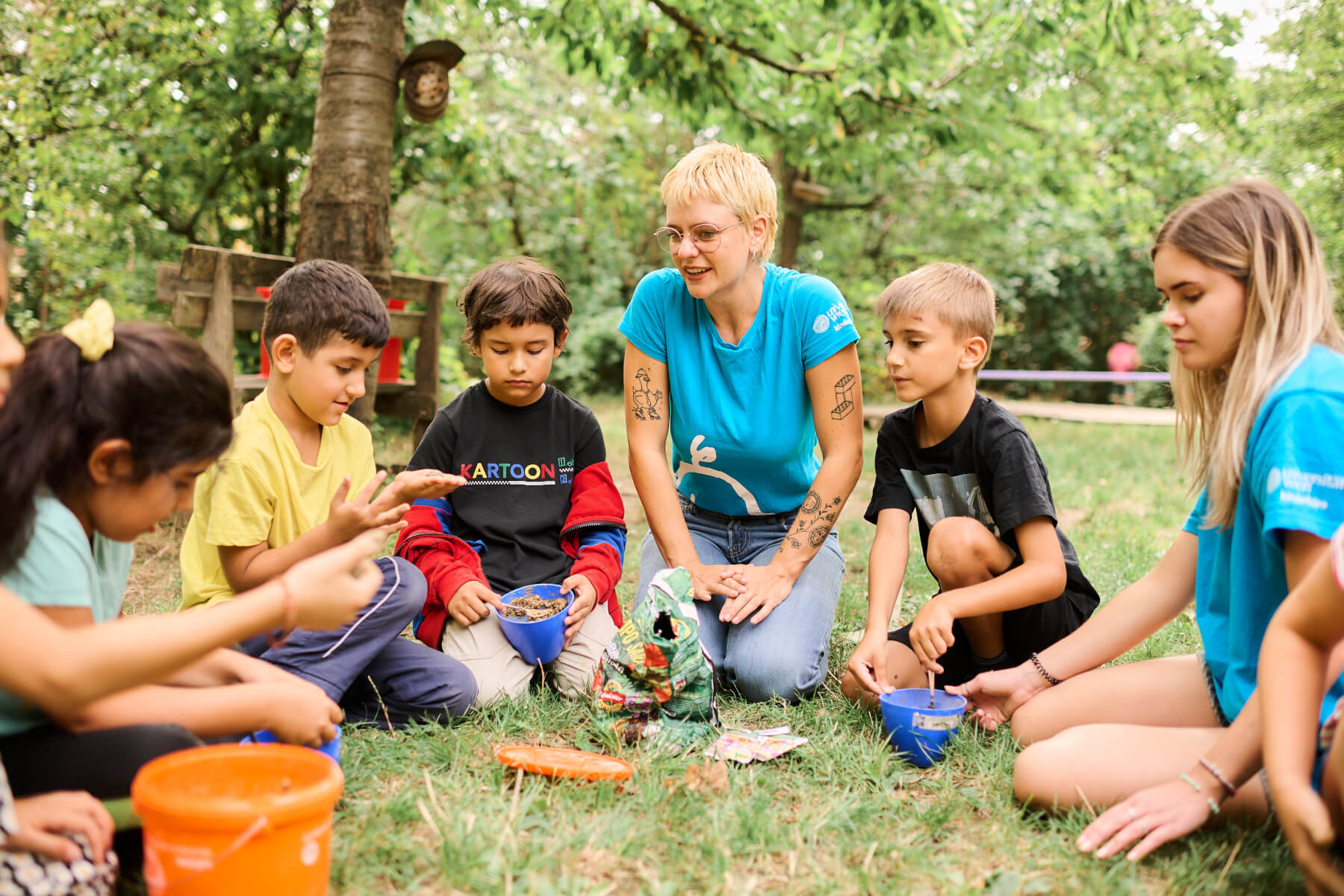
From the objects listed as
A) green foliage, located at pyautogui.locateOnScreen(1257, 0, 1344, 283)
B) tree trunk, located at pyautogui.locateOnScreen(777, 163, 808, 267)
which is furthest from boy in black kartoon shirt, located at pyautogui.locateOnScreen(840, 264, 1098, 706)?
green foliage, located at pyautogui.locateOnScreen(1257, 0, 1344, 283)

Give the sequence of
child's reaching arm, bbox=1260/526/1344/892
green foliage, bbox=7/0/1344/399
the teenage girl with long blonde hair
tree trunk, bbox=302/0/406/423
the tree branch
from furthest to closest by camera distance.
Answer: green foliage, bbox=7/0/1344/399 < the tree branch < tree trunk, bbox=302/0/406/423 < the teenage girl with long blonde hair < child's reaching arm, bbox=1260/526/1344/892

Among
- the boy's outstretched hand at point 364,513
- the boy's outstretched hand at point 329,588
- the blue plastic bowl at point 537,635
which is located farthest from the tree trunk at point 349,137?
the boy's outstretched hand at point 329,588

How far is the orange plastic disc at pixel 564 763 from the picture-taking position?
1891 mm

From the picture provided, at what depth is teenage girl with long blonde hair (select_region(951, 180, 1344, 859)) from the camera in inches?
63.5

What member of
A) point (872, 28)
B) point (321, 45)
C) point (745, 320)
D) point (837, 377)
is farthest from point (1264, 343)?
point (321, 45)

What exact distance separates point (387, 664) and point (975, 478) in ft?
5.10

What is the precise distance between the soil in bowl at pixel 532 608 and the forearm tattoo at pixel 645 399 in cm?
62

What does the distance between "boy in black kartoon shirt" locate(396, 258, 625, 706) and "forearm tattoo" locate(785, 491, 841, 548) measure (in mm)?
511

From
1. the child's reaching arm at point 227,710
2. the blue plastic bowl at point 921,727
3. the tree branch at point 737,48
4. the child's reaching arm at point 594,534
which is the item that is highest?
the tree branch at point 737,48

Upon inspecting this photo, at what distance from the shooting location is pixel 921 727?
6.83 feet

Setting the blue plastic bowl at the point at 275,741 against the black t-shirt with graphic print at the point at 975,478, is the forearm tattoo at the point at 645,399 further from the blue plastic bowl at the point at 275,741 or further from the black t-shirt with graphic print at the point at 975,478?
the blue plastic bowl at the point at 275,741

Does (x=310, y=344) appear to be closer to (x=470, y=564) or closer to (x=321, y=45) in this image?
(x=470, y=564)

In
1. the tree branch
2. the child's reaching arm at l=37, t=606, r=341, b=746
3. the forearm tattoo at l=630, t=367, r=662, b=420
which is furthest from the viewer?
the tree branch

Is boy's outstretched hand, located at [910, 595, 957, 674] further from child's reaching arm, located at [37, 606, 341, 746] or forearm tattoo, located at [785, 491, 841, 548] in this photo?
child's reaching arm, located at [37, 606, 341, 746]
